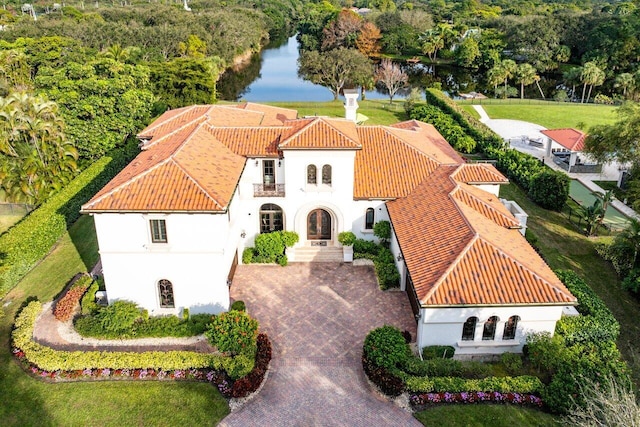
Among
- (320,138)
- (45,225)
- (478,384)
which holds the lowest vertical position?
(478,384)

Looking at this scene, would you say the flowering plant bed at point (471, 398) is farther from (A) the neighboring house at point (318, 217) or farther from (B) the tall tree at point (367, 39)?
(B) the tall tree at point (367, 39)

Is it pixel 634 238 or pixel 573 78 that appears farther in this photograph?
pixel 573 78

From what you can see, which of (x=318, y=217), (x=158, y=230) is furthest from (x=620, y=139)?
(x=158, y=230)

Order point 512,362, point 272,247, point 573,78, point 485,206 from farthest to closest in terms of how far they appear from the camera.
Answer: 1. point 573,78
2. point 272,247
3. point 485,206
4. point 512,362

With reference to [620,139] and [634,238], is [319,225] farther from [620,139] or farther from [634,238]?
[620,139]

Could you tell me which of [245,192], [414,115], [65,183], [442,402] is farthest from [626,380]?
[414,115]

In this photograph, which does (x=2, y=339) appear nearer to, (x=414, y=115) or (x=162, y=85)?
(x=162, y=85)

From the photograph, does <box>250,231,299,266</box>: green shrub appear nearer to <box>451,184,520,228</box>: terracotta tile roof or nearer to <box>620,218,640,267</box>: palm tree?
<box>451,184,520,228</box>: terracotta tile roof
